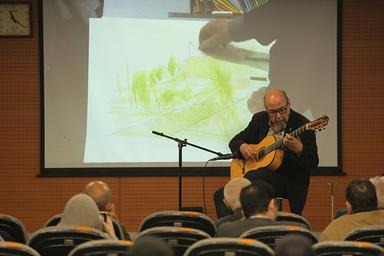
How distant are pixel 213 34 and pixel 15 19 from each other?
239 centimetres

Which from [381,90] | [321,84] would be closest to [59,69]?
[321,84]

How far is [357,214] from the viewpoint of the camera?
191 inches

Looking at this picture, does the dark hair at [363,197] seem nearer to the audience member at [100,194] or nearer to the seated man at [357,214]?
the seated man at [357,214]

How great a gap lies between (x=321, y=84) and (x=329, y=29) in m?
0.67

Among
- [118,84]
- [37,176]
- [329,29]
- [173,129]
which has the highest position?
[329,29]

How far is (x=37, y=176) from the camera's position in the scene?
900 cm

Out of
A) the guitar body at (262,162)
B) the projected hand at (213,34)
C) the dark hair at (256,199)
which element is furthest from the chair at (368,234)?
the projected hand at (213,34)

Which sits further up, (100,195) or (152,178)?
(100,195)

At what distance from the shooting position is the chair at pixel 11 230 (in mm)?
5086

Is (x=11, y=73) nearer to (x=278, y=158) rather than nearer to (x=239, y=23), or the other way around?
(x=239, y=23)

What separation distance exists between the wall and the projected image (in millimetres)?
436

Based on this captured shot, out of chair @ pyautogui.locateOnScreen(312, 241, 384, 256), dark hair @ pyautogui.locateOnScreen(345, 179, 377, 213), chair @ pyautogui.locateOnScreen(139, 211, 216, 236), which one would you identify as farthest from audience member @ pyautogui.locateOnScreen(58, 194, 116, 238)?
dark hair @ pyautogui.locateOnScreen(345, 179, 377, 213)

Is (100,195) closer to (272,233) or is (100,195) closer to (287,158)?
(272,233)

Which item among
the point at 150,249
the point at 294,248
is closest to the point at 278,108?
the point at 294,248
